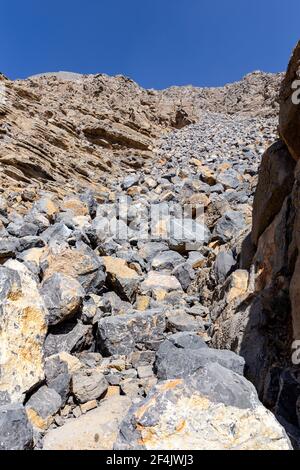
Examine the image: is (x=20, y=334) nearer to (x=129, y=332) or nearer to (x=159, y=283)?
(x=129, y=332)

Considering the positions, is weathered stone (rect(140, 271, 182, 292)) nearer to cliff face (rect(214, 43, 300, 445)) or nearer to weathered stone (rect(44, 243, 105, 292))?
weathered stone (rect(44, 243, 105, 292))

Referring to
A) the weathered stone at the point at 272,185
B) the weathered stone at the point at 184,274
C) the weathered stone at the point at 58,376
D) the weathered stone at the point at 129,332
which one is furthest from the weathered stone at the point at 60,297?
the weathered stone at the point at 272,185

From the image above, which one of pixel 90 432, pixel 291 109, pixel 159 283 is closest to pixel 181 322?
pixel 159 283

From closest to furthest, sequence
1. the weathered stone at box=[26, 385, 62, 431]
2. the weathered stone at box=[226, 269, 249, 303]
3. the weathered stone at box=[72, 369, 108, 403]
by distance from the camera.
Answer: the weathered stone at box=[26, 385, 62, 431] < the weathered stone at box=[72, 369, 108, 403] < the weathered stone at box=[226, 269, 249, 303]

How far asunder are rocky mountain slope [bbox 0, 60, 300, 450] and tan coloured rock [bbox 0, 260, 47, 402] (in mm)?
13

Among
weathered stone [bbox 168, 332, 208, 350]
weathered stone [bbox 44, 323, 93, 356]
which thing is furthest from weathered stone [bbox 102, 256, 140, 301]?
weathered stone [bbox 168, 332, 208, 350]

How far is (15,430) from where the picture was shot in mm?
2754

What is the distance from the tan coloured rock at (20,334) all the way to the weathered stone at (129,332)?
1.10m

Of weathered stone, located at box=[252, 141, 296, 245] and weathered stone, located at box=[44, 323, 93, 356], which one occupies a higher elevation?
weathered stone, located at box=[252, 141, 296, 245]

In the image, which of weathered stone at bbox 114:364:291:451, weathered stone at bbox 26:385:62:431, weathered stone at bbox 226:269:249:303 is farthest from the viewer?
weathered stone at bbox 226:269:249:303

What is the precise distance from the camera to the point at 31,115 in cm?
1686

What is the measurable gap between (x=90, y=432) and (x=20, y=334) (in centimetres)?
124

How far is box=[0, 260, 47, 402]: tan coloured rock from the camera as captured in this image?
11.2ft
